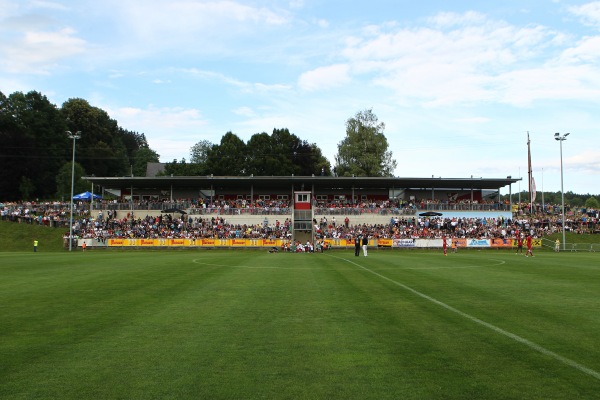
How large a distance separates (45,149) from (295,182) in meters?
50.3

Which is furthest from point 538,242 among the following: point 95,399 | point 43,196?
point 43,196

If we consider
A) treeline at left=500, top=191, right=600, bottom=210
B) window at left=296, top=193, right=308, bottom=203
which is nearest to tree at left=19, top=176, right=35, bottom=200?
window at left=296, top=193, right=308, bottom=203

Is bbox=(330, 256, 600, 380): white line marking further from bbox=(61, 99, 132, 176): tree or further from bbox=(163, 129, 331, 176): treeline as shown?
bbox=(61, 99, 132, 176): tree

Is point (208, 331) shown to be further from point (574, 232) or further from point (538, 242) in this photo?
point (574, 232)

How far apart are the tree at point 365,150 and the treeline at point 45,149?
42.2 meters

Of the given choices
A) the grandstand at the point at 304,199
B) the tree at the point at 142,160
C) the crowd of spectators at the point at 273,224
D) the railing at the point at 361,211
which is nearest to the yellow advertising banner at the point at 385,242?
the crowd of spectators at the point at 273,224

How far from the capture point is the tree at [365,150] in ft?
267

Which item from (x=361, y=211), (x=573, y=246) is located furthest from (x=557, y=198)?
(x=361, y=211)

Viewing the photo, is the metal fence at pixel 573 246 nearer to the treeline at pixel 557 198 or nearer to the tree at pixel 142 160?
the treeline at pixel 557 198

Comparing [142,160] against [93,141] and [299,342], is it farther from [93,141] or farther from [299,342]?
[299,342]

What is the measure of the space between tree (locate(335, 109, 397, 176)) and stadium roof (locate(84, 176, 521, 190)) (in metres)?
11.2

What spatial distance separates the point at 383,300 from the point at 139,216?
57.3 meters

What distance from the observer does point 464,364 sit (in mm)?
6434

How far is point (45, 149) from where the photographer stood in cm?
8981
